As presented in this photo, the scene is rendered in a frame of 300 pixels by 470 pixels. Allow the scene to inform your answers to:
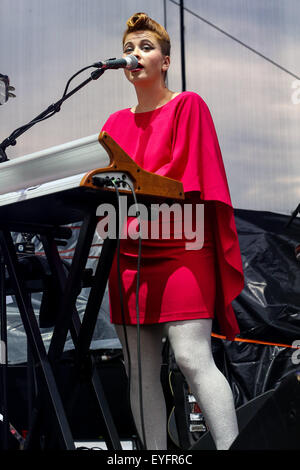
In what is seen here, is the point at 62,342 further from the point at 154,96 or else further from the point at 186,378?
the point at 154,96

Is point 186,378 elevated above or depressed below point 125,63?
below

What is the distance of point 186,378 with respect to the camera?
136 cm

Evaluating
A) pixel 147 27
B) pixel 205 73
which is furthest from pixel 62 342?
pixel 205 73

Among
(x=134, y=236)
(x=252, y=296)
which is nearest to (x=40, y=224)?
(x=134, y=236)

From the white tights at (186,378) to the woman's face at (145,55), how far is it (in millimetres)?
661

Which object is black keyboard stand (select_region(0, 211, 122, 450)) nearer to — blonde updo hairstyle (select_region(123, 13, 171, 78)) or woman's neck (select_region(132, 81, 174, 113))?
woman's neck (select_region(132, 81, 174, 113))

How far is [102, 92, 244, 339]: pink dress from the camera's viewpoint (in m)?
1.38

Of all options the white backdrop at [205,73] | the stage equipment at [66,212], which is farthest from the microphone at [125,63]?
the white backdrop at [205,73]

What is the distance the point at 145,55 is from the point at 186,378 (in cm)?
85

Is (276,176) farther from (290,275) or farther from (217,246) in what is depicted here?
(217,246)

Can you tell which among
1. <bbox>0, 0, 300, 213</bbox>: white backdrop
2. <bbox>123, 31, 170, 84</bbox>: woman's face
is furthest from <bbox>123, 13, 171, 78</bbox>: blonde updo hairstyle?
<bbox>0, 0, 300, 213</bbox>: white backdrop

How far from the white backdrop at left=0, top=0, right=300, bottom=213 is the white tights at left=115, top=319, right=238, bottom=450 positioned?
1.72m
